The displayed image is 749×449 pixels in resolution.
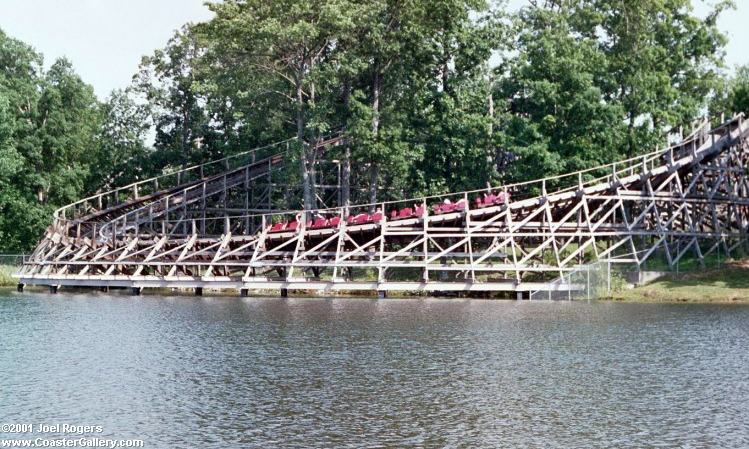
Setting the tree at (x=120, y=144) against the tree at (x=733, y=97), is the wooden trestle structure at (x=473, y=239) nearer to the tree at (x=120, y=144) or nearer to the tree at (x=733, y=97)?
the tree at (x=733, y=97)

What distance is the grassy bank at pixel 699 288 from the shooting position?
51.9 metres

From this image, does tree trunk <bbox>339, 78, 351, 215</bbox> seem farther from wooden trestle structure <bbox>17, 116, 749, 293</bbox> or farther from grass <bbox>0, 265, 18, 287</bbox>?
grass <bbox>0, 265, 18, 287</bbox>

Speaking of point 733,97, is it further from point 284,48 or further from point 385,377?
point 385,377

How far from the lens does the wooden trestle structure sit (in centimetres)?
5706

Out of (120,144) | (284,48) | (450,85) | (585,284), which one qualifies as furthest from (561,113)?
(120,144)

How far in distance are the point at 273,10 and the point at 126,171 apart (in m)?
23.5

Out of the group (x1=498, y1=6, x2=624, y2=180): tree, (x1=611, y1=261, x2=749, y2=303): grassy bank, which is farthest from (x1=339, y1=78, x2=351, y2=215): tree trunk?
(x1=611, y1=261, x2=749, y2=303): grassy bank

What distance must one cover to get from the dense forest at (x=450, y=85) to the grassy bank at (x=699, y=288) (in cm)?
1160

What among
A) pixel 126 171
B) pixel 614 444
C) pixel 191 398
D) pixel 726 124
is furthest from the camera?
pixel 126 171

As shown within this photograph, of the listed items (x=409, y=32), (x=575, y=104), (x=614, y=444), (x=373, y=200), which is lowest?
(x=614, y=444)

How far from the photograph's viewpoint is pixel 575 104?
212ft

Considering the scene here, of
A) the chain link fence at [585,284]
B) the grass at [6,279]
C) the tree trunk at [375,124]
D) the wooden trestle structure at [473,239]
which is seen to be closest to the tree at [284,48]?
the tree trunk at [375,124]

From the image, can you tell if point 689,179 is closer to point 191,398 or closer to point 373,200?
point 373,200

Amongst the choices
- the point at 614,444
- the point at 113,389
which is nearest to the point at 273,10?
the point at 113,389
